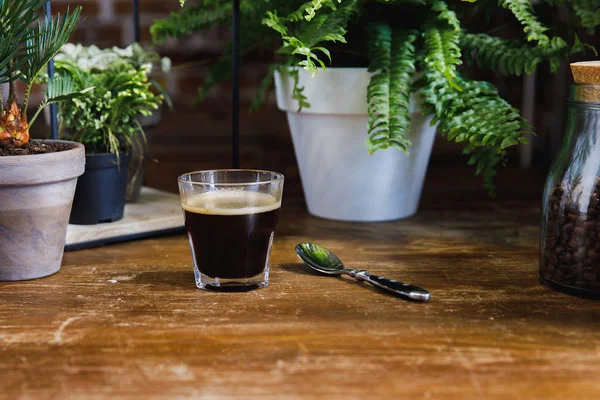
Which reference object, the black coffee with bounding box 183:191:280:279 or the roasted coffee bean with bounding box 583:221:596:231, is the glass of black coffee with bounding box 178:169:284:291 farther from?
the roasted coffee bean with bounding box 583:221:596:231

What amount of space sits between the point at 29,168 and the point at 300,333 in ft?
1.37

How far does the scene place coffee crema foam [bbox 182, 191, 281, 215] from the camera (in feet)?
3.04

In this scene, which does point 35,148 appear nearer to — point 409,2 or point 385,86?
point 385,86

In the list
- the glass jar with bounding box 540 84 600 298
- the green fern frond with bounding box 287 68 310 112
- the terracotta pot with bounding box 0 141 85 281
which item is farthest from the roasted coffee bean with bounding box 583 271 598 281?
the terracotta pot with bounding box 0 141 85 281

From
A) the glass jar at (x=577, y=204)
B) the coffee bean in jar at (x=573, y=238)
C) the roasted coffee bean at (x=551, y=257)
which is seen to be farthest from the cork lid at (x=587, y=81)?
the roasted coffee bean at (x=551, y=257)

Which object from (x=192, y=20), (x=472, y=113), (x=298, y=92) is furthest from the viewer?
(x=192, y=20)

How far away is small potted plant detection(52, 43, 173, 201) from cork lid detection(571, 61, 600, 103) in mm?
709

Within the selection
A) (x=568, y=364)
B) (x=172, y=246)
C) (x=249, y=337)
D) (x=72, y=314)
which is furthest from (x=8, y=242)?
(x=568, y=364)

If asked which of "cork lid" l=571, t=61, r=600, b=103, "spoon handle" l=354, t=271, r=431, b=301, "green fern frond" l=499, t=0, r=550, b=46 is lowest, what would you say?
"spoon handle" l=354, t=271, r=431, b=301

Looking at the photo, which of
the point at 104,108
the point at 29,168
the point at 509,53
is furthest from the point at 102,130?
the point at 509,53

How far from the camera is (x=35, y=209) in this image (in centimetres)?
97

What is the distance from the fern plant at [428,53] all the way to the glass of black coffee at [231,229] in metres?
0.22

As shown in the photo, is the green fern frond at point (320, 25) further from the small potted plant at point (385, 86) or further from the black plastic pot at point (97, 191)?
the black plastic pot at point (97, 191)

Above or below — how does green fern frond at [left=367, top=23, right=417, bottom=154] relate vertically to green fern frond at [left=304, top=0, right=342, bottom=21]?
below
